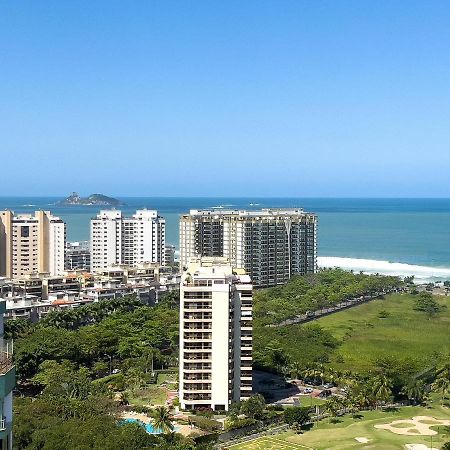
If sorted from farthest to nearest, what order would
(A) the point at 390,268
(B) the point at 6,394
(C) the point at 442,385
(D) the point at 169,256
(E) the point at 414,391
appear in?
(A) the point at 390,268, (D) the point at 169,256, (C) the point at 442,385, (E) the point at 414,391, (B) the point at 6,394

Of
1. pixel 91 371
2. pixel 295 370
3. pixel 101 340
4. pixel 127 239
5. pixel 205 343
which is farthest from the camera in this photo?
pixel 127 239

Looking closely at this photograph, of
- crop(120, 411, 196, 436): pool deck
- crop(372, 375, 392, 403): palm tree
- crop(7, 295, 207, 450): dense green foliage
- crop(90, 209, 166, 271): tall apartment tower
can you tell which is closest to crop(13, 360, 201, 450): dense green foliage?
crop(7, 295, 207, 450): dense green foliage

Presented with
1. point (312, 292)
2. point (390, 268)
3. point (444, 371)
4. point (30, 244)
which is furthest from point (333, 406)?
point (390, 268)

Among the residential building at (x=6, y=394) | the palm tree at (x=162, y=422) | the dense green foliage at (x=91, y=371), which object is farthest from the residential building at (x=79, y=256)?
the residential building at (x=6, y=394)

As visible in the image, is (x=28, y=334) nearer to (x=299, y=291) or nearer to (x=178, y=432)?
(x=178, y=432)

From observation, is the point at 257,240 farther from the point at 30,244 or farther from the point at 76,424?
the point at 76,424

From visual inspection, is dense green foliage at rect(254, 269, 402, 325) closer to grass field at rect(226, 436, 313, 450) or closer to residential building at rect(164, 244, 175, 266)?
residential building at rect(164, 244, 175, 266)

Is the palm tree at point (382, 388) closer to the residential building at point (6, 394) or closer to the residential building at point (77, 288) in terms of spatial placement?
the residential building at point (77, 288)
